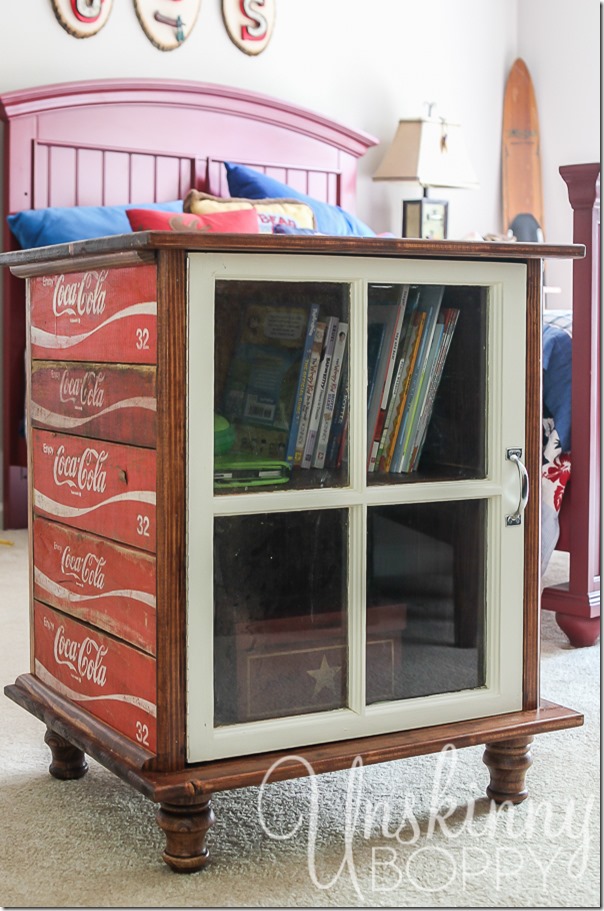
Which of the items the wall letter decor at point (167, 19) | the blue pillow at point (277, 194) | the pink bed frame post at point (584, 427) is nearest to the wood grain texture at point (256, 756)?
the pink bed frame post at point (584, 427)

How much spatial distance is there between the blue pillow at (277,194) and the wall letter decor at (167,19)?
1.59ft

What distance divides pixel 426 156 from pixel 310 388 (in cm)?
331

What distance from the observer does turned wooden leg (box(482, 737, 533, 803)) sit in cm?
143

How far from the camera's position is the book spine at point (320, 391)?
1.30 metres

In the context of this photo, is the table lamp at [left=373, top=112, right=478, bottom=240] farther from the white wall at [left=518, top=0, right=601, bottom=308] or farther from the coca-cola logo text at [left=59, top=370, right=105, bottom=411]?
the coca-cola logo text at [left=59, top=370, right=105, bottom=411]

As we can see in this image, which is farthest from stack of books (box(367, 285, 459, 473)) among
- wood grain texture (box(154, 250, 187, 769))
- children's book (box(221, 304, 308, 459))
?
wood grain texture (box(154, 250, 187, 769))

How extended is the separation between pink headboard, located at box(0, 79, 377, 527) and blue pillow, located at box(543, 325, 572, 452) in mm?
1794

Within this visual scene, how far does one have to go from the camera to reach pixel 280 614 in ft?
4.26

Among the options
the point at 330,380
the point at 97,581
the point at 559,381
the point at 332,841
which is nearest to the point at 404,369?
the point at 330,380

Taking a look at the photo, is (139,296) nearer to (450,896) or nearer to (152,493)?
(152,493)

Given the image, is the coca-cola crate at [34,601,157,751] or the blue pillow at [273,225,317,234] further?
the blue pillow at [273,225,317,234]

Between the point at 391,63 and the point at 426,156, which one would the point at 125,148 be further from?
the point at 391,63

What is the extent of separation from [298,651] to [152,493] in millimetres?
258

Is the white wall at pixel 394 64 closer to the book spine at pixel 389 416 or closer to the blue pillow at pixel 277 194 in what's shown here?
the blue pillow at pixel 277 194
